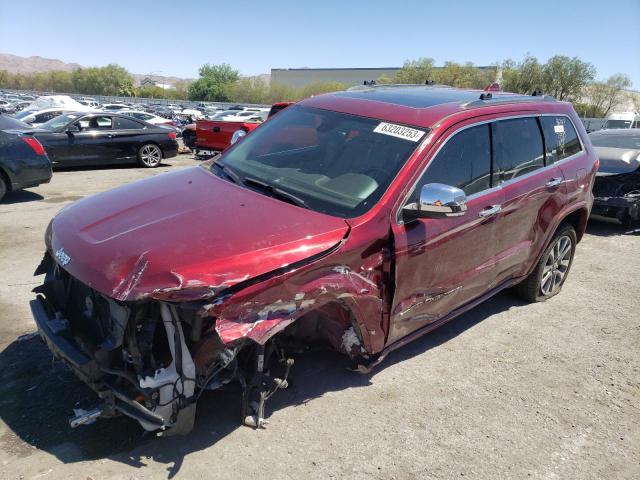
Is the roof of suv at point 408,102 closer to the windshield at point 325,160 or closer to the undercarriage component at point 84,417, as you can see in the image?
the windshield at point 325,160

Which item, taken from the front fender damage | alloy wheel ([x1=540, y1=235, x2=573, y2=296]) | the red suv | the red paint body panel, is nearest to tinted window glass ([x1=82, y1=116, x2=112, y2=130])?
the red suv

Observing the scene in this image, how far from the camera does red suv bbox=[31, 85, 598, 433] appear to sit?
7.99ft

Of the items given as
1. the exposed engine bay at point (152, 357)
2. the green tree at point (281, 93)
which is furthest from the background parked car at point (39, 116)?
the green tree at point (281, 93)

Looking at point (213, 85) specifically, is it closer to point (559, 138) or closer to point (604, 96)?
point (604, 96)

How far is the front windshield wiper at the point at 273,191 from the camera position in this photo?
10.1ft

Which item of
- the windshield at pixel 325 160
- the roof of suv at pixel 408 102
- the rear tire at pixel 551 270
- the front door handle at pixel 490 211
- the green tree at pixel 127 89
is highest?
the roof of suv at pixel 408 102

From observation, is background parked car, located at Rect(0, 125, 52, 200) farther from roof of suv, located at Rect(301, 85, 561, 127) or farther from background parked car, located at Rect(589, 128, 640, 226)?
background parked car, located at Rect(589, 128, 640, 226)

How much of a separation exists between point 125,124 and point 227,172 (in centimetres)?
1028

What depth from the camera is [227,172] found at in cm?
366

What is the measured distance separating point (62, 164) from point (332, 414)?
10.8m

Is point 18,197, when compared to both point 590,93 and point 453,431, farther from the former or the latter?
point 590,93

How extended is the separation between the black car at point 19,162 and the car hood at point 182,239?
5.67m

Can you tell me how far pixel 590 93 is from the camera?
58.7 metres

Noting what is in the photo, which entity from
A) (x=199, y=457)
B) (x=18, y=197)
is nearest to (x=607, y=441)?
(x=199, y=457)
